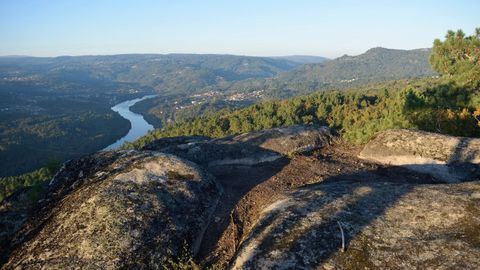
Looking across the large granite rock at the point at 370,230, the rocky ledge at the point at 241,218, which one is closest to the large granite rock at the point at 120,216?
the rocky ledge at the point at 241,218

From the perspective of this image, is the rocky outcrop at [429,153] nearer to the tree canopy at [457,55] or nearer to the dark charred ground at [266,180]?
the dark charred ground at [266,180]

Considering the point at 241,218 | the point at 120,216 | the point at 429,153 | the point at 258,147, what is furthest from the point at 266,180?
the point at 429,153

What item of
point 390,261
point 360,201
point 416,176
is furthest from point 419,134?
point 390,261

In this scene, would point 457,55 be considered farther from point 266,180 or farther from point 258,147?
point 266,180

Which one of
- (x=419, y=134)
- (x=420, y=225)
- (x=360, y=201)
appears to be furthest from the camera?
(x=419, y=134)

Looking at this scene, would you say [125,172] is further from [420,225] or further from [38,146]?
[38,146]

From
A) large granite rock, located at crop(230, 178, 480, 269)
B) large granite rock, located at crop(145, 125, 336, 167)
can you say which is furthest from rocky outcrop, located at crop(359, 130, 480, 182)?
large granite rock, located at crop(230, 178, 480, 269)
